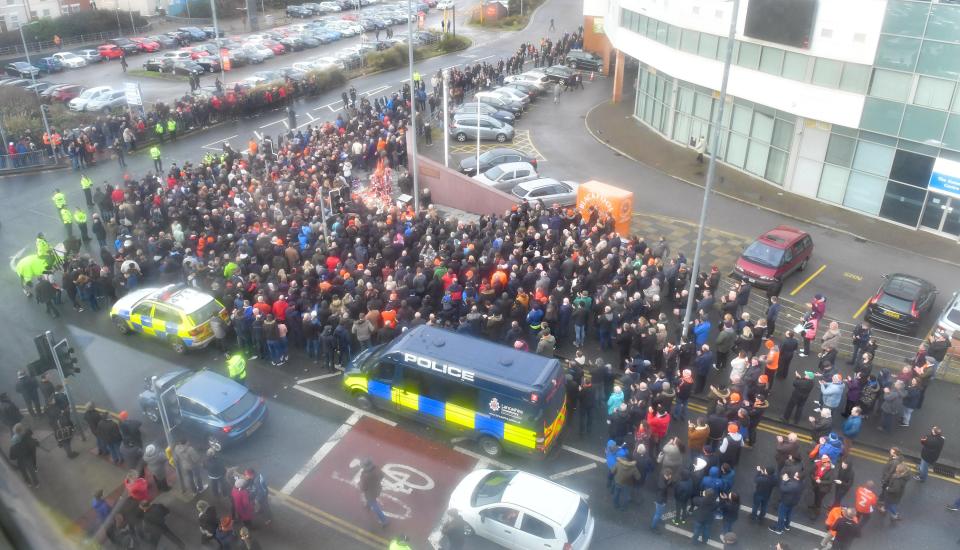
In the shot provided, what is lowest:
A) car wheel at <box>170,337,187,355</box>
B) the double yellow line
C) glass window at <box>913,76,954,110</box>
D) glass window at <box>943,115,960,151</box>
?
the double yellow line

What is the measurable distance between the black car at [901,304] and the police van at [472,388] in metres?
10.1

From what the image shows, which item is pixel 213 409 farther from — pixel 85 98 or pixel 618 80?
pixel 618 80

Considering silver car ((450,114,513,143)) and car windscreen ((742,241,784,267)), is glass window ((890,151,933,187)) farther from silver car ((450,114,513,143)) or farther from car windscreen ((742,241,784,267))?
silver car ((450,114,513,143))

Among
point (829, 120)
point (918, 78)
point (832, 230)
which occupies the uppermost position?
point (918, 78)

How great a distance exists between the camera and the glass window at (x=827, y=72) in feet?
85.6

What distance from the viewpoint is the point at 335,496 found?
1368cm

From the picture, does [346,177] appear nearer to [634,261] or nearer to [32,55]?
[634,261]

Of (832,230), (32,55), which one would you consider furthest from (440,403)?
(32,55)

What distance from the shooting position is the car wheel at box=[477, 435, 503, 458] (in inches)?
564

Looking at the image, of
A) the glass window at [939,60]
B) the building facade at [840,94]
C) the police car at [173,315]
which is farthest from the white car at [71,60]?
the glass window at [939,60]

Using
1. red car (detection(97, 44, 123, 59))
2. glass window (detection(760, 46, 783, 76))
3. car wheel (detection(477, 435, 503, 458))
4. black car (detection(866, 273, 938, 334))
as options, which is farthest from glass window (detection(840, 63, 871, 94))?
red car (detection(97, 44, 123, 59))

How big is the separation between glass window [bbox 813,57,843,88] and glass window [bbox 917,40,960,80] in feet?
8.76

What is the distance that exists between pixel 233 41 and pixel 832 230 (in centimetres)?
4880

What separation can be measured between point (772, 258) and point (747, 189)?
963cm
